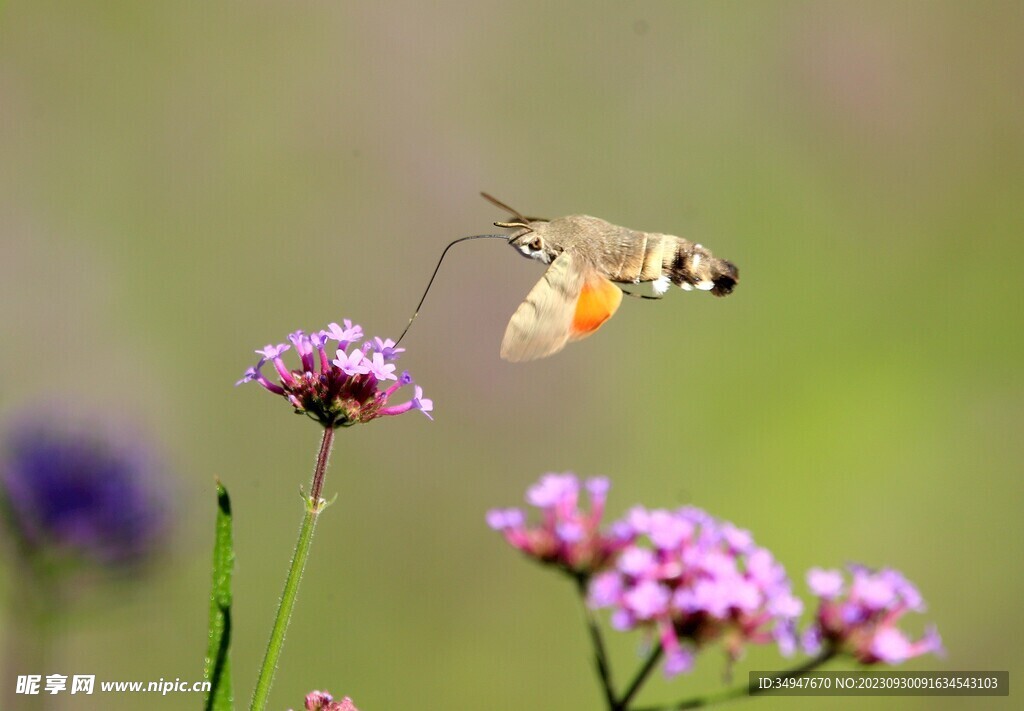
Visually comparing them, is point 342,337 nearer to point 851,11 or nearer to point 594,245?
point 594,245

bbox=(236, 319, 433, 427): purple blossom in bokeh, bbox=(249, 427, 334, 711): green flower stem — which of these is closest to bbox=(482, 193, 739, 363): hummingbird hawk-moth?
bbox=(236, 319, 433, 427): purple blossom in bokeh

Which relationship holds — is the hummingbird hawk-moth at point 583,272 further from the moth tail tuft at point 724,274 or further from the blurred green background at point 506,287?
the blurred green background at point 506,287

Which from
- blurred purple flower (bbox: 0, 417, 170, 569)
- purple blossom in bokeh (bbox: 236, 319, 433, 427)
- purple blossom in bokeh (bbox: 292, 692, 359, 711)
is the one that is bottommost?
purple blossom in bokeh (bbox: 292, 692, 359, 711)

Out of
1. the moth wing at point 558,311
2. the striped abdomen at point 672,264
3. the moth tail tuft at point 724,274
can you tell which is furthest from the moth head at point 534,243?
the moth tail tuft at point 724,274

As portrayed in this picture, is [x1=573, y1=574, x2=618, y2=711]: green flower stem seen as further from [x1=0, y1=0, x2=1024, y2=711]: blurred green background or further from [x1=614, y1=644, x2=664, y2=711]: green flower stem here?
[x1=0, y1=0, x2=1024, y2=711]: blurred green background

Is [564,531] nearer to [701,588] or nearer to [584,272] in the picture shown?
[701,588]

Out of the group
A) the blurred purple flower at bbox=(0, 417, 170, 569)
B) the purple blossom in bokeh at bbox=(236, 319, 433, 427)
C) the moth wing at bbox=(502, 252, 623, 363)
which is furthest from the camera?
the blurred purple flower at bbox=(0, 417, 170, 569)
